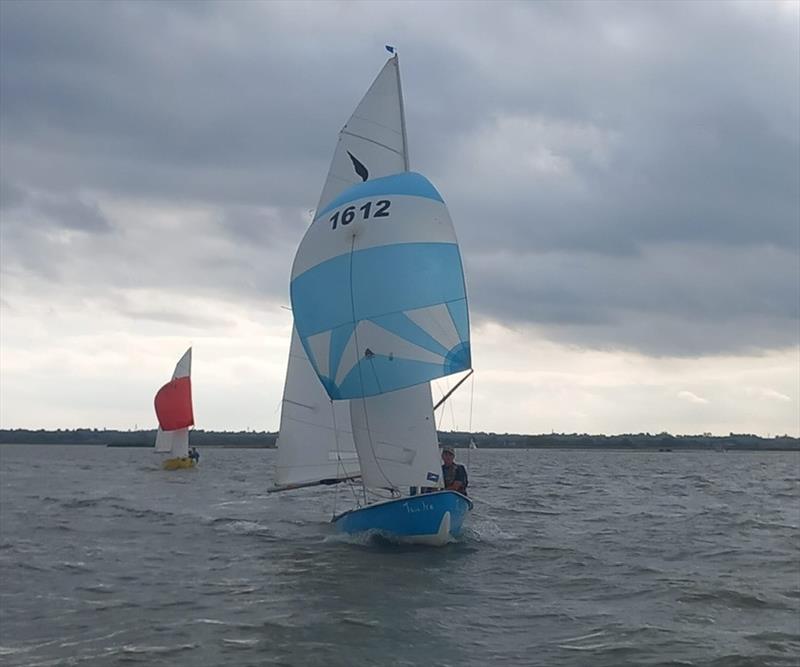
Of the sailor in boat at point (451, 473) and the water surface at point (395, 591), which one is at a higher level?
the sailor in boat at point (451, 473)

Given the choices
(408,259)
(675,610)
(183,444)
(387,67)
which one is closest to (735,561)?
(675,610)

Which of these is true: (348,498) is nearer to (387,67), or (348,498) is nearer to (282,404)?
(282,404)

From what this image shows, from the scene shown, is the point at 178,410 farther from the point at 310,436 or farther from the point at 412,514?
the point at 412,514

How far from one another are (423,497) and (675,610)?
504 centimetres

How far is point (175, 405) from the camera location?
170 ft

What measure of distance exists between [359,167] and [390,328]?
16.7 feet

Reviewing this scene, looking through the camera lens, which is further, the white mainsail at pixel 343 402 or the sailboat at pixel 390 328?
the white mainsail at pixel 343 402

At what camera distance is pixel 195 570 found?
1536 cm

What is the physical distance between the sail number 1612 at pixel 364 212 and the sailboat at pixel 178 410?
36.5m

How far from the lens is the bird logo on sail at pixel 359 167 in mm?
19609

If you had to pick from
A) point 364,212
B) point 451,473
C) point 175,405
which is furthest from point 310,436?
point 175,405

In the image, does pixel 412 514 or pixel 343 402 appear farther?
pixel 343 402

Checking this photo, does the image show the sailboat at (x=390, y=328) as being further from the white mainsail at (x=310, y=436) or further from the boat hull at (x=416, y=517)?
the white mainsail at (x=310, y=436)

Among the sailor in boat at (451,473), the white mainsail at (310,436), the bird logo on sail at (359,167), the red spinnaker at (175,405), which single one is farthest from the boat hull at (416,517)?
the red spinnaker at (175,405)
